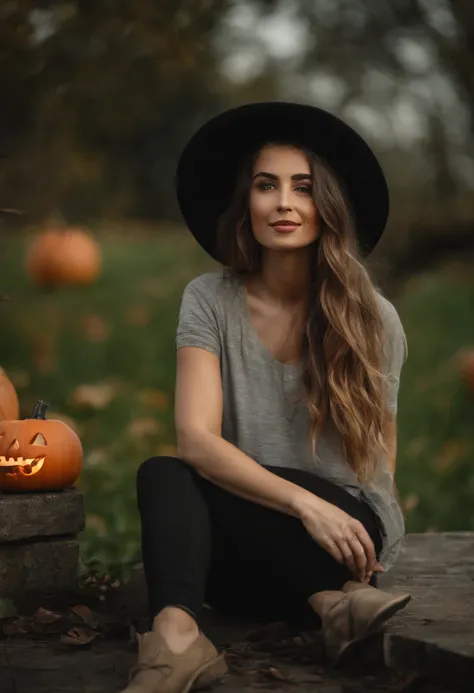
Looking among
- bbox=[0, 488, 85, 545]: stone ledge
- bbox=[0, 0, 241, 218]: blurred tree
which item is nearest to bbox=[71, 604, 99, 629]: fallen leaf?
bbox=[0, 488, 85, 545]: stone ledge

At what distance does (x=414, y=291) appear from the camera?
29.2ft

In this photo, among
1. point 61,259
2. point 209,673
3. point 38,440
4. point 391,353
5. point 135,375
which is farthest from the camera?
point 61,259

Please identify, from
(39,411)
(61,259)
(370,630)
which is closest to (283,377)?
(370,630)

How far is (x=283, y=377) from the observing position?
3357 mm

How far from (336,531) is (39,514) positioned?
1.02 meters

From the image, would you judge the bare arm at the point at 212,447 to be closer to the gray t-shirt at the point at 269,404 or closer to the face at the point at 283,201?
the gray t-shirt at the point at 269,404

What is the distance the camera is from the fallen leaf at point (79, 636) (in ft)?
10.4

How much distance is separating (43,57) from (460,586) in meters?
3.15

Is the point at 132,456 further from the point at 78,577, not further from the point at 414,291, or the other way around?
the point at 414,291

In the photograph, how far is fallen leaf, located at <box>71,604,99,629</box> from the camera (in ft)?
11.0

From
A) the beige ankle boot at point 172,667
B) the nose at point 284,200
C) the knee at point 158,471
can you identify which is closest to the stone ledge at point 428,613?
the beige ankle boot at point 172,667

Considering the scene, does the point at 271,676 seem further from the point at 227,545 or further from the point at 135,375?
the point at 135,375

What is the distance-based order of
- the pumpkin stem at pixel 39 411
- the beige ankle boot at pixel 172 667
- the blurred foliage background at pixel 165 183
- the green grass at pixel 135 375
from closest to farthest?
the beige ankle boot at pixel 172 667
the pumpkin stem at pixel 39 411
the green grass at pixel 135 375
the blurred foliage background at pixel 165 183

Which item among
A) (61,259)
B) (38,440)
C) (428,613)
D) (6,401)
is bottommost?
(428,613)
